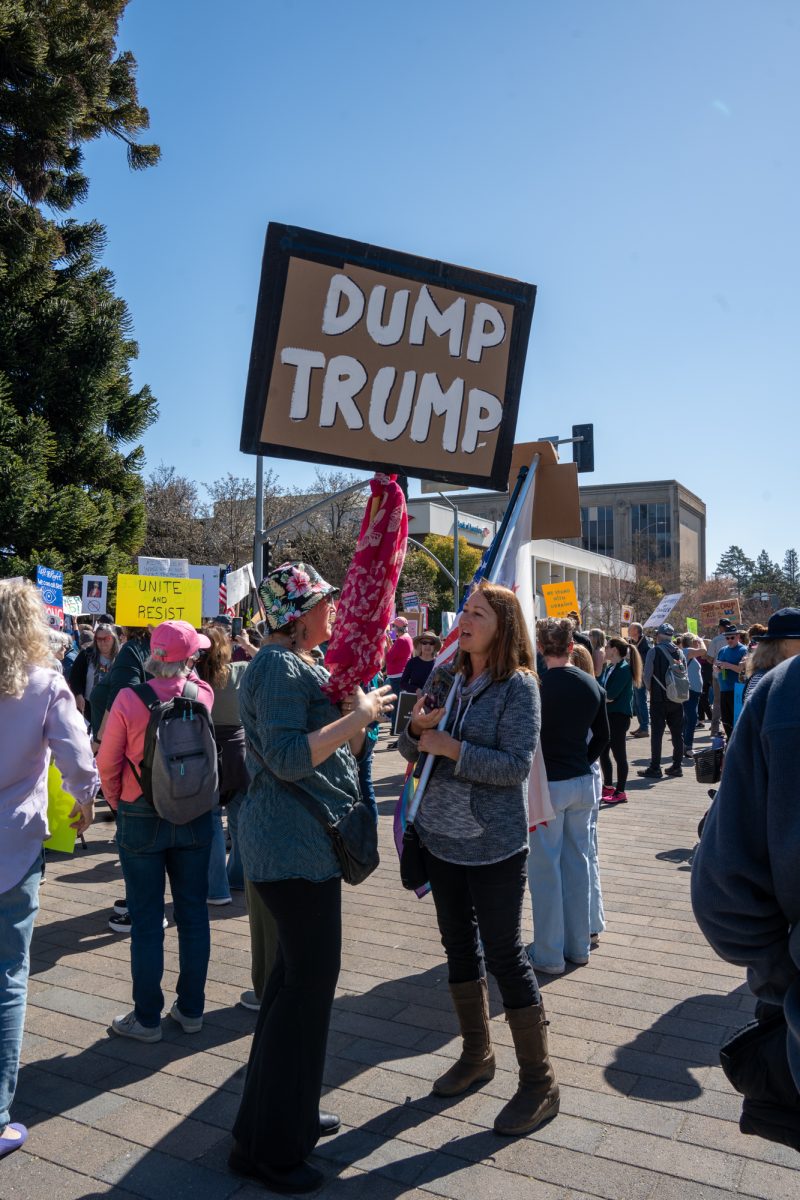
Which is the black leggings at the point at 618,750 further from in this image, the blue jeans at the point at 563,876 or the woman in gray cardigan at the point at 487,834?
the woman in gray cardigan at the point at 487,834

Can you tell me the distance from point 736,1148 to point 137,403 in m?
23.8

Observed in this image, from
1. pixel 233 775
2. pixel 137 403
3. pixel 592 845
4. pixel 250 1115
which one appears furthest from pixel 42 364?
pixel 250 1115

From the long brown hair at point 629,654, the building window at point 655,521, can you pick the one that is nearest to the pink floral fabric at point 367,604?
the long brown hair at point 629,654

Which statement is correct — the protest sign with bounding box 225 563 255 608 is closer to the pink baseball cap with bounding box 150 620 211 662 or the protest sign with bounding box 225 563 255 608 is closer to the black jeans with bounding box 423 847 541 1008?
the pink baseball cap with bounding box 150 620 211 662

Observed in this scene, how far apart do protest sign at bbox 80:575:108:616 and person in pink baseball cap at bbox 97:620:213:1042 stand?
13.3 meters

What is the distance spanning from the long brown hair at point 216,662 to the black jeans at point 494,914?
293cm

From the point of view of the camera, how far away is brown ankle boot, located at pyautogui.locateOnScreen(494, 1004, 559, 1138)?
10.9 ft

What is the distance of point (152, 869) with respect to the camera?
4.12 metres

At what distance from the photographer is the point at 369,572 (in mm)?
3338

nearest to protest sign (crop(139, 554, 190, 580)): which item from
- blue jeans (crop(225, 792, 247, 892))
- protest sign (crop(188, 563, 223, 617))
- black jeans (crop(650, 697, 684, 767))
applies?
protest sign (crop(188, 563, 223, 617))

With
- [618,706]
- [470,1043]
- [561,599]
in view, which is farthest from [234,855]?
[561,599]

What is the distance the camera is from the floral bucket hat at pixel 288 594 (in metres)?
3.19

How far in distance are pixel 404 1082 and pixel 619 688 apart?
7.48m

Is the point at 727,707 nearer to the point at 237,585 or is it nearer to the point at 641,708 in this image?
the point at 641,708
